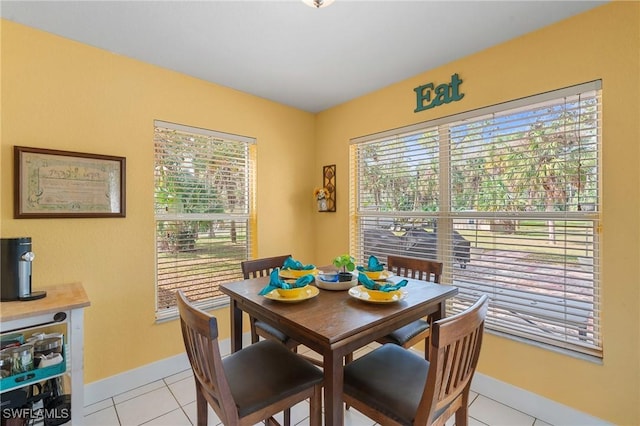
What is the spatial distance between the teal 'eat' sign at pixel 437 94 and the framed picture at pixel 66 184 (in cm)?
240

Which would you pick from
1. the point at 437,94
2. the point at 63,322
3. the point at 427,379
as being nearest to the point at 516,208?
the point at 437,94

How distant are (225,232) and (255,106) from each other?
4.24 ft

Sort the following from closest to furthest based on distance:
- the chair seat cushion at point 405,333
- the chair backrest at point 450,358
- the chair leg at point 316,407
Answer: the chair backrest at point 450,358 → the chair leg at point 316,407 → the chair seat cushion at point 405,333

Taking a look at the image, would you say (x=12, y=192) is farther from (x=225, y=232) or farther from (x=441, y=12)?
(x=441, y=12)

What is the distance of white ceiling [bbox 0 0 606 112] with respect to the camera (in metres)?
1.65

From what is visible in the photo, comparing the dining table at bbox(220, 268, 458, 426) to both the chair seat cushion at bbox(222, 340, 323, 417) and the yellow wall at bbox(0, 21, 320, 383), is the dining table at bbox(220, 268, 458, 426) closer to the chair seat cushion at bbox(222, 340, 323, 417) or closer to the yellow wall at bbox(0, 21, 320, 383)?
the chair seat cushion at bbox(222, 340, 323, 417)

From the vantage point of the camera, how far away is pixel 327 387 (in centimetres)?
113

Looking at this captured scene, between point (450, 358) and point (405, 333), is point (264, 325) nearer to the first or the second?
point (405, 333)

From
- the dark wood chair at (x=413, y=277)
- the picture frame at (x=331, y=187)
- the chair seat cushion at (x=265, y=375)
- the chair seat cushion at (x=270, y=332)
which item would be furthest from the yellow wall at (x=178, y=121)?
the chair seat cushion at (x=265, y=375)

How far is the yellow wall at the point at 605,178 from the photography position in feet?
5.16

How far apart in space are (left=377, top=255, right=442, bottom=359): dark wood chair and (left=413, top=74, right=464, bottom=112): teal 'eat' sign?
50.5 inches

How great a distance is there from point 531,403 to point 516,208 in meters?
1.28

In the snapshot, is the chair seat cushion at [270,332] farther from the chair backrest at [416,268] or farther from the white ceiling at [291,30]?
the white ceiling at [291,30]

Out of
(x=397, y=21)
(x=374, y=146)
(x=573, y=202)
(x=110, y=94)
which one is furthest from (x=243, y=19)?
(x=573, y=202)
